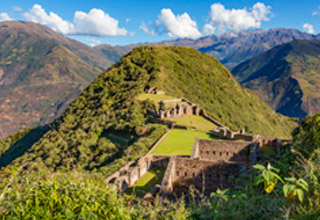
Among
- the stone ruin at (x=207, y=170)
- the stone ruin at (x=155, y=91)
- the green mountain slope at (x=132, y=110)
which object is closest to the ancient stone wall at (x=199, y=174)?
the stone ruin at (x=207, y=170)

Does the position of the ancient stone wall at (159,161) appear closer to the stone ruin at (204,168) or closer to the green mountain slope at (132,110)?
the stone ruin at (204,168)

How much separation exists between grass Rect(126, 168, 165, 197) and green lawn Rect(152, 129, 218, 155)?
3214mm

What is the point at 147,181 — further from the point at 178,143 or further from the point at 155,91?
the point at 155,91

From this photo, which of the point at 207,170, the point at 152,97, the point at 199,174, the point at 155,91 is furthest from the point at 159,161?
the point at 155,91

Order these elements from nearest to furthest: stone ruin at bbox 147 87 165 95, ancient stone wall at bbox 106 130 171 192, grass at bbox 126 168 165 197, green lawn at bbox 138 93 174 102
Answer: grass at bbox 126 168 165 197 → ancient stone wall at bbox 106 130 171 192 → green lawn at bbox 138 93 174 102 → stone ruin at bbox 147 87 165 95

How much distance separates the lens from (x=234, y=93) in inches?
3939

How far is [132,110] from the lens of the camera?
150 feet

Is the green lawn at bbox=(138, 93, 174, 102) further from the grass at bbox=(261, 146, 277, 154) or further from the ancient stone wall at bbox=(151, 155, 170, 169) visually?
the grass at bbox=(261, 146, 277, 154)

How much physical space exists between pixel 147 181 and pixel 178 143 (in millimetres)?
7955

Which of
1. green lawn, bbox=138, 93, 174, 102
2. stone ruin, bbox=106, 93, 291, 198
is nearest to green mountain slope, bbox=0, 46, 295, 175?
green lawn, bbox=138, 93, 174, 102

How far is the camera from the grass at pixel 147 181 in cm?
1647

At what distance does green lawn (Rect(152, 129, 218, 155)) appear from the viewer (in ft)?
72.2

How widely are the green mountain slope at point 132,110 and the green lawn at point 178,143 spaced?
194cm

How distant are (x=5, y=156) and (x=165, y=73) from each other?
58085mm
